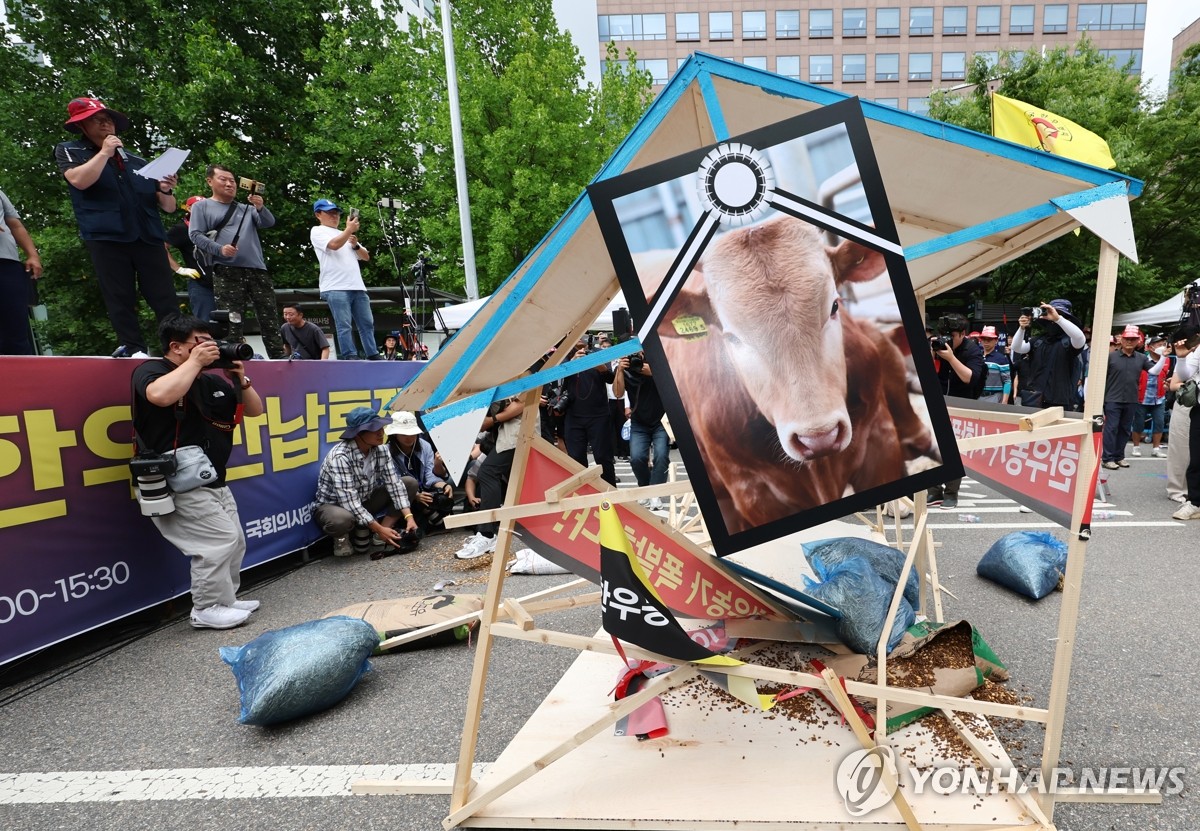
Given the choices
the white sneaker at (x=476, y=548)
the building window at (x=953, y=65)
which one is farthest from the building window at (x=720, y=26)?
the white sneaker at (x=476, y=548)

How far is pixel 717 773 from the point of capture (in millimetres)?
2152

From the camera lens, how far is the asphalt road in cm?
221

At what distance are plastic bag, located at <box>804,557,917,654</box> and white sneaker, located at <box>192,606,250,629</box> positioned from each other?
3.80 m

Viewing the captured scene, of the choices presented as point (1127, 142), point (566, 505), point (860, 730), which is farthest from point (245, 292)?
point (1127, 142)

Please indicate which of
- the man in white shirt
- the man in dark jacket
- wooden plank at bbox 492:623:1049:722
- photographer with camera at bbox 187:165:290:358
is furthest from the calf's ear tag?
the man in white shirt

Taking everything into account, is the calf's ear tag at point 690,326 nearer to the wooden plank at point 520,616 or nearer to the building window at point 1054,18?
the wooden plank at point 520,616

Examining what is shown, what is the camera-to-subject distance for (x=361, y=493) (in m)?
5.47

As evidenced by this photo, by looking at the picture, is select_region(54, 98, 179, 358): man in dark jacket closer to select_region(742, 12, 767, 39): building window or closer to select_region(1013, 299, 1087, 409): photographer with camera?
select_region(1013, 299, 1087, 409): photographer with camera

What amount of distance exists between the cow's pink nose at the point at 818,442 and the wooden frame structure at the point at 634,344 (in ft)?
1.38

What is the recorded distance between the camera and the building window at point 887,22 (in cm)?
3931

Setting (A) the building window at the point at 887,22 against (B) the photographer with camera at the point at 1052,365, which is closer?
(B) the photographer with camera at the point at 1052,365

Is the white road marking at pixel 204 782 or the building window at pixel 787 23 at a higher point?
the building window at pixel 787 23

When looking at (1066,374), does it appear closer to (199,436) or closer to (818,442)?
(818,442)

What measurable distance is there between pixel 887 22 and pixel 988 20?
22.4 feet
